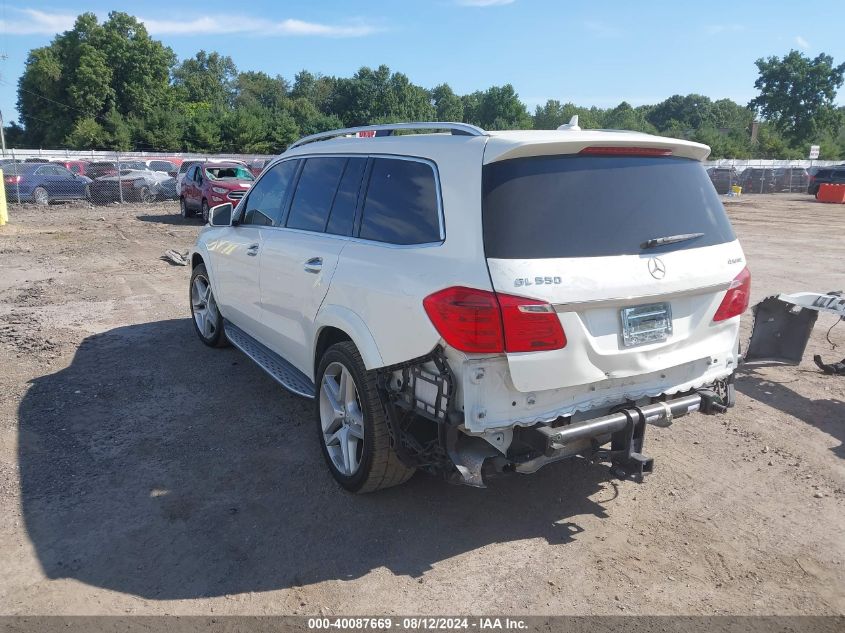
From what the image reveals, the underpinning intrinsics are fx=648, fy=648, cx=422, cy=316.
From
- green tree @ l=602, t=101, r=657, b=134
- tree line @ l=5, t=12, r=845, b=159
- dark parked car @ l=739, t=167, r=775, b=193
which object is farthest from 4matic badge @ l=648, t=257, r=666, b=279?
green tree @ l=602, t=101, r=657, b=134

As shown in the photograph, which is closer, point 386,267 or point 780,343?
point 386,267

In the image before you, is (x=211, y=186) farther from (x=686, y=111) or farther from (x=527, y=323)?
(x=686, y=111)

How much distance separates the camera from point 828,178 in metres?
36.5

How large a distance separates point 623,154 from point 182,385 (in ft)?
13.7

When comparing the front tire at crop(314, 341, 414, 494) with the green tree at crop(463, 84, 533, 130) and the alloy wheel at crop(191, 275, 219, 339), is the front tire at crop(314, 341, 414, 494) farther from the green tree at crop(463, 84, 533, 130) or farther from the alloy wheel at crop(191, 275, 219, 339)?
the green tree at crop(463, 84, 533, 130)

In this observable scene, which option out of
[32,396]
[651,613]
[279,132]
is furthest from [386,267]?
[279,132]

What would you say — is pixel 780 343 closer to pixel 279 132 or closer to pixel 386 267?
pixel 386 267

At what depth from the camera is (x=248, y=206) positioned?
18.4 ft

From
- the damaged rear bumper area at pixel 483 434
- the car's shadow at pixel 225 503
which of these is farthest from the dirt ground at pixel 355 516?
the damaged rear bumper area at pixel 483 434

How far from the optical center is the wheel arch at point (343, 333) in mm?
3396

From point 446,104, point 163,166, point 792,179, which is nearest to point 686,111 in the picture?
point 446,104

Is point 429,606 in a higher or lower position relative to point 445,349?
lower

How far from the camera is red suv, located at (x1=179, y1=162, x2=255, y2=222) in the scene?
731 inches

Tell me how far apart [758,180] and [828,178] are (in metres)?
7.20
